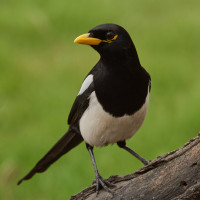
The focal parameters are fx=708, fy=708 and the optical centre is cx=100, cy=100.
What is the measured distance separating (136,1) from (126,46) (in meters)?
5.08

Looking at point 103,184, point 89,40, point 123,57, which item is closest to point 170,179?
point 103,184

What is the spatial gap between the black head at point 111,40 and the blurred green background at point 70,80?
194 cm

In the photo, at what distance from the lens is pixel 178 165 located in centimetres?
346

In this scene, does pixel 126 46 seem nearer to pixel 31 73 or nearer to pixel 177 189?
pixel 177 189

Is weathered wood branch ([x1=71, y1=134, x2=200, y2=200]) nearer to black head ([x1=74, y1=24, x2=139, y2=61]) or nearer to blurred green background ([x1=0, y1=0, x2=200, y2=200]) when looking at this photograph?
black head ([x1=74, y1=24, x2=139, y2=61])

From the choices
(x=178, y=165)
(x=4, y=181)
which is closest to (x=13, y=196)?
(x=4, y=181)

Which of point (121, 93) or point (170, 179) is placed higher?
point (121, 93)

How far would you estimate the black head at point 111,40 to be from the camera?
392cm

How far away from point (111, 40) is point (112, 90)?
0.28m

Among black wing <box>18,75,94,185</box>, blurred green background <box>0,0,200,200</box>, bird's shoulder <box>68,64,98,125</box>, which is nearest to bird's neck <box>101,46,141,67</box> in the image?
bird's shoulder <box>68,64,98,125</box>

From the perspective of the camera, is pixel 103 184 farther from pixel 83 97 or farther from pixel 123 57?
pixel 123 57

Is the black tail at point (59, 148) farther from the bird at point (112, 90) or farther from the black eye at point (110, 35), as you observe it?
the black eye at point (110, 35)

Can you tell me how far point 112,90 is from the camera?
3.99m

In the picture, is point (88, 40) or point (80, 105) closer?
point (88, 40)
